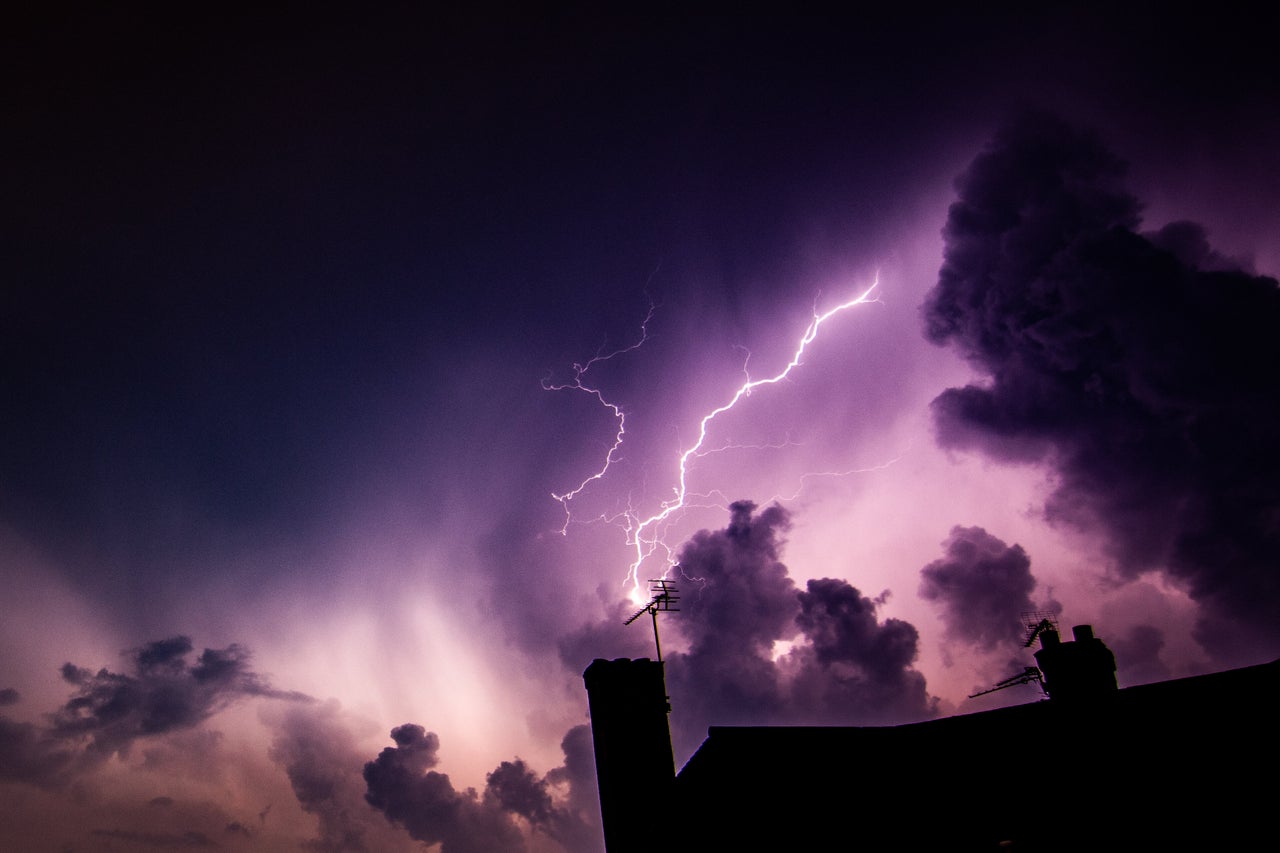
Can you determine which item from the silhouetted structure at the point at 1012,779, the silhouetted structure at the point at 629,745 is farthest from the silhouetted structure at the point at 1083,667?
the silhouetted structure at the point at 629,745

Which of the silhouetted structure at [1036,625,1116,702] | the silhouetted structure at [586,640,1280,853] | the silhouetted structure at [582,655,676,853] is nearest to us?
the silhouetted structure at [586,640,1280,853]

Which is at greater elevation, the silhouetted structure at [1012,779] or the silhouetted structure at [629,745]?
the silhouetted structure at [629,745]

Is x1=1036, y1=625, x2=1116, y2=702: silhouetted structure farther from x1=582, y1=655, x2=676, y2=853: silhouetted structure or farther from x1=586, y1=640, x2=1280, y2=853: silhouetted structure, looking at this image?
x1=582, y1=655, x2=676, y2=853: silhouetted structure

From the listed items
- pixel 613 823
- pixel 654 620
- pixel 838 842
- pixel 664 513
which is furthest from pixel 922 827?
pixel 664 513

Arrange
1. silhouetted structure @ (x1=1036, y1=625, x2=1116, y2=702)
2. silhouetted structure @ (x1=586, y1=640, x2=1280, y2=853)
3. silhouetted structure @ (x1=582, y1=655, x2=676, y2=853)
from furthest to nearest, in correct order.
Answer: silhouetted structure @ (x1=1036, y1=625, x2=1116, y2=702) → silhouetted structure @ (x1=582, y1=655, x2=676, y2=853) → silhouetted structure @ (x1=586, y1=640, x2=1280, y2=853)

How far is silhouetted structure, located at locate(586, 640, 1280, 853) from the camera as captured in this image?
900 cm

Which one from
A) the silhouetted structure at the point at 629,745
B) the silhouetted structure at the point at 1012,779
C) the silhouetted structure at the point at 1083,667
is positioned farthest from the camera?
the silhouetted structure at the point at 1083,667

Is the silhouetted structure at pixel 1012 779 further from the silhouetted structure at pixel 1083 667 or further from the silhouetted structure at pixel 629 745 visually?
the silhouetted structure at pixel 1083 667

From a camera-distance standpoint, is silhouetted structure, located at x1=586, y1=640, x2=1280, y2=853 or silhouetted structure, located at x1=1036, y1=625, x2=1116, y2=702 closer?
silhouetted structure, located at x1=586, y1=640, x2=1280, y2=853

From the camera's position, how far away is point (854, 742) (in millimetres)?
10688

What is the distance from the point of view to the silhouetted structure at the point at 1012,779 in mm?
9000

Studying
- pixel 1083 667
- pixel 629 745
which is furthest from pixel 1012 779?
pixel 629 745

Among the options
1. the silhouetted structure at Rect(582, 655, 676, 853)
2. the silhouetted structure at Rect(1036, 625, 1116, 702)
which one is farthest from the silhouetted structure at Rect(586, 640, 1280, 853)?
the silhouetted structure at Rect(1036, 625, 1116, 702)

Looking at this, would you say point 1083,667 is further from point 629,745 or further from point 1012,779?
point 629,745
